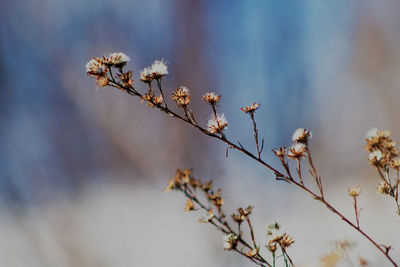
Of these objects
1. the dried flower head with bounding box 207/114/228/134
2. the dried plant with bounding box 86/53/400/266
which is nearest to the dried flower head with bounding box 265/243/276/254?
the dried plant with bounding box 86/53/400/266

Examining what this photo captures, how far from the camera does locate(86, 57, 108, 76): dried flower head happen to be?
36cm

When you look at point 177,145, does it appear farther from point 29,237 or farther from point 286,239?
point 286,239

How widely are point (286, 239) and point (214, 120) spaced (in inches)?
5.8

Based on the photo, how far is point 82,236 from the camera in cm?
218

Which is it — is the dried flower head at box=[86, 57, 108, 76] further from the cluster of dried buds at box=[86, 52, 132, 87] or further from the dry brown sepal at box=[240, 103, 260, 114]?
the dry brown sepal at box=[240, 103, 260, 114]

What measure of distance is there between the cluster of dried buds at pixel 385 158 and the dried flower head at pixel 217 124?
0.17 meters

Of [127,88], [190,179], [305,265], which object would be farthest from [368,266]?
[127,88]

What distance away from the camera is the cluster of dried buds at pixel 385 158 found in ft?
1.14

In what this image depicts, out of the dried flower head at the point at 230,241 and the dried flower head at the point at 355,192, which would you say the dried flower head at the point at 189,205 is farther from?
the dried flower head at the point at 355,192

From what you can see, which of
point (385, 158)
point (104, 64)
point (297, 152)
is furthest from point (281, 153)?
point (104, 64)

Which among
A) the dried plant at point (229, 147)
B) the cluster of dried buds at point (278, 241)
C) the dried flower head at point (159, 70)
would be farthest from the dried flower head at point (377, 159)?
the dried flower head at point (159, 70)

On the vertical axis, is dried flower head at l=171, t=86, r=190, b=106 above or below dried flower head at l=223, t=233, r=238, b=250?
above

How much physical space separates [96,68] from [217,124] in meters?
0.15

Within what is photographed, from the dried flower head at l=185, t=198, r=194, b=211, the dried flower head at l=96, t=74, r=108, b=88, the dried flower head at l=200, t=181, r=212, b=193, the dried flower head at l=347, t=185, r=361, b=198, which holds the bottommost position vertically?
the dried flower head at l=185, t=198, r=194, b=211
